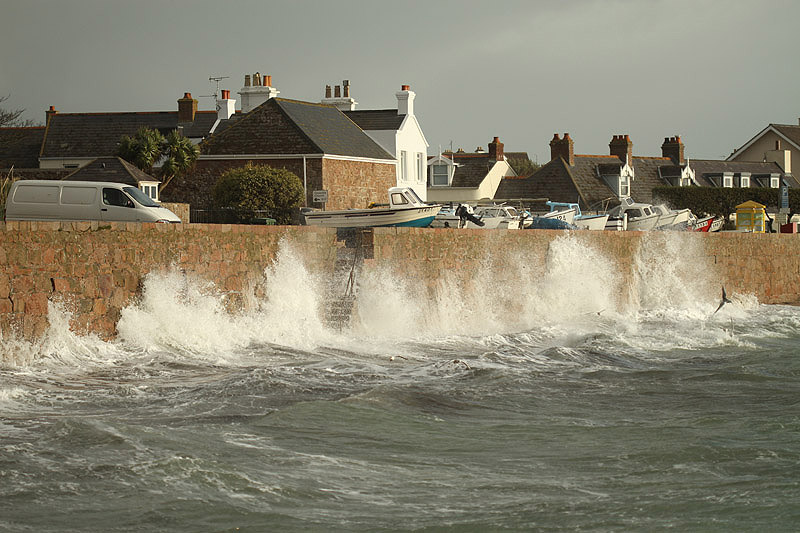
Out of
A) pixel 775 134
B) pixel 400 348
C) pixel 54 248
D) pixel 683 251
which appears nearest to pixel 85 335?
pixel 54 248

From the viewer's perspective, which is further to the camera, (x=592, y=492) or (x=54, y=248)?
(x=54, y=248)

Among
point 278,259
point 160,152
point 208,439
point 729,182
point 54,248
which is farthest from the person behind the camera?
point 729,182

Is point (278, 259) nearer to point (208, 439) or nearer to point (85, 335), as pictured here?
point (85, 335)

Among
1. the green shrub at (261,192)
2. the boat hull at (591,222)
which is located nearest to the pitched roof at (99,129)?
the green shrub at (261,192)

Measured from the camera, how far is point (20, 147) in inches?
1880

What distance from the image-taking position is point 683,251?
3284cm

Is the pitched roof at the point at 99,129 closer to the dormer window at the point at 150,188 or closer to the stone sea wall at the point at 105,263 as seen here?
the dormer window at the point at 150,188

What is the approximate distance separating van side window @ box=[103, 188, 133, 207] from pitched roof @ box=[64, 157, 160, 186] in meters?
13.2

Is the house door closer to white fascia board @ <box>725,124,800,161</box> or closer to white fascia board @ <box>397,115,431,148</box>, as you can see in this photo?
white fascia board @ <box>397,115,431,148</box>

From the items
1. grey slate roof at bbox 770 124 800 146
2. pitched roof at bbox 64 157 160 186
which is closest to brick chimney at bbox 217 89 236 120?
pitched roof at bbox 64 157 160 186

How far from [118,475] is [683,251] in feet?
89.7

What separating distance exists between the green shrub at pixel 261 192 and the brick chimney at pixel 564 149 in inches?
1150

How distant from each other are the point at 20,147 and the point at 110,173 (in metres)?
17.8

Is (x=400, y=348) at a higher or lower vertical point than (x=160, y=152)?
lower
